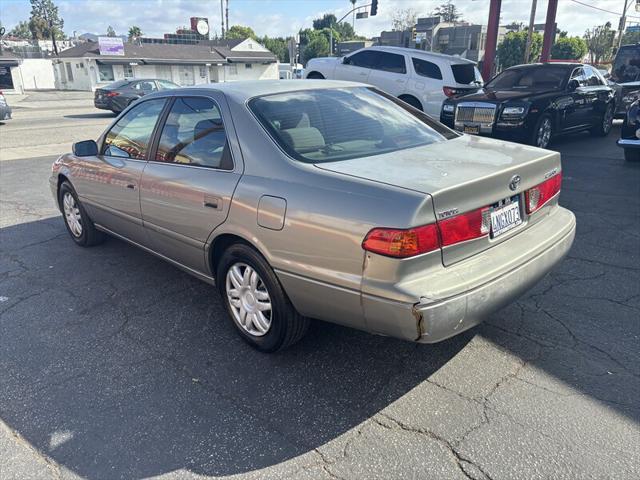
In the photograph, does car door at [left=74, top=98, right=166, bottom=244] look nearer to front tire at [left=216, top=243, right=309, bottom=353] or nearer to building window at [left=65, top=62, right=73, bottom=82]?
front tire at [left=216, top=243, right=309, bottom=353]

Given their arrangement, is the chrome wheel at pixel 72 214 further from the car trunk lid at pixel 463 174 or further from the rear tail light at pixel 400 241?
the rear tail light at pixel 400 241

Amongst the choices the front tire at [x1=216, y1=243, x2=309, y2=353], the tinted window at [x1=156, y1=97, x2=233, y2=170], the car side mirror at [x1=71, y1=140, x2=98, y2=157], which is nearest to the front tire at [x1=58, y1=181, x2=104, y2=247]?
the car side mirror at [x1=71, y1=140, x2=98, y2=157]

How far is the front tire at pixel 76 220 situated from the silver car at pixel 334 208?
102 cm

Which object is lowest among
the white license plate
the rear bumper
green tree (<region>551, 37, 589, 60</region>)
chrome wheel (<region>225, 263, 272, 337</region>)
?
chrome wheel (<region>225, 263, 272, 337</region>)

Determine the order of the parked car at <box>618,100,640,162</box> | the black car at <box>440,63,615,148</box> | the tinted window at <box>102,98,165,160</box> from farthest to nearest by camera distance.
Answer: the black car at <box>440,63,615,148</box>
the parked car at <box>618,100,640,162</box>
the tinted window at <box>102,98,165,160</box>

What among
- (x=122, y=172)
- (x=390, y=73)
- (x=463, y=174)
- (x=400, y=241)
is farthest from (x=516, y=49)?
(x=400, y=241)

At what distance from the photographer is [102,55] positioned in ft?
145

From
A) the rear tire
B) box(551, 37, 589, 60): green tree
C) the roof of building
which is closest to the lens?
the rear tire

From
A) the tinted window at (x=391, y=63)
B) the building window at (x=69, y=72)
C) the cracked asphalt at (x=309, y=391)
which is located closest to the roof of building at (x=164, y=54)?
the building window at (x=69, y=72)

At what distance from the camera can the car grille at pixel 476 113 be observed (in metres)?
9.02

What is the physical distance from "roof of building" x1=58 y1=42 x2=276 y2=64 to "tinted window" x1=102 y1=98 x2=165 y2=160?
44839 mm

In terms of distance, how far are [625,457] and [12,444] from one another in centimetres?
289

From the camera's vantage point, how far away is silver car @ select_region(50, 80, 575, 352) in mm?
2391

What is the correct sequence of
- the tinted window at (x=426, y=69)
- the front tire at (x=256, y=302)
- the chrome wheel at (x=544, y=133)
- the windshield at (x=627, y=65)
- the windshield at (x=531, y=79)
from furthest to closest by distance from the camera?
the windshield at (x=627, y=65), the tinted window at (x=426, y=69), the windshield at (x=531, y=79), the chrome wheel at (x=544, y=133), the front tire at (x=256, y=302)
